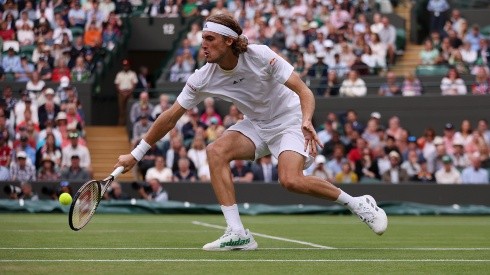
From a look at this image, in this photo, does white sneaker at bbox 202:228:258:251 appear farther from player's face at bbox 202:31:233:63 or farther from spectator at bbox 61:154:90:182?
spectator at bbox 61:154:90:182

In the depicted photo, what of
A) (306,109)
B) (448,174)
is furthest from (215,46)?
(448,174)

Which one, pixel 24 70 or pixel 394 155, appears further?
pixel 24 70

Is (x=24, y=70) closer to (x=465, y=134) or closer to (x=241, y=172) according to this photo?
(x=241, y=172)

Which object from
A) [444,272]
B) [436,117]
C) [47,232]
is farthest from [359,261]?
[436,117]

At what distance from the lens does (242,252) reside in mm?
9898

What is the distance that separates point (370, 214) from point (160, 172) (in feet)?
35.8

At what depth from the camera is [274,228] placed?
14.6m

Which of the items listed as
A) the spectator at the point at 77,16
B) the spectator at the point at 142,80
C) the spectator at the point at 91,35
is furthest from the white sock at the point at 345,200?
the spectator at the point at 77,16

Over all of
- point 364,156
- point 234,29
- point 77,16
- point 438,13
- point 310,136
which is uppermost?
point 234,29

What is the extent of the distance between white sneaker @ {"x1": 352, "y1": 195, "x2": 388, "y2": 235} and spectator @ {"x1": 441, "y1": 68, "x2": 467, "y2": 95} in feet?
42.2

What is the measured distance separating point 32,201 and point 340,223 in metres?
5.66

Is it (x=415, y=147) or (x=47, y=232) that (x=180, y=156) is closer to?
(x=415, y=147)

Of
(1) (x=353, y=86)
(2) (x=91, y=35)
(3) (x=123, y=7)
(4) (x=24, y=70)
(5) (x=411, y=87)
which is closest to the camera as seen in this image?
(5) (x=411, y=87)

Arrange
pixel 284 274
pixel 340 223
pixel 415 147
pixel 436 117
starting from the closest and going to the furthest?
pixel 284 274 < pixel 340 223 < pixel 415 147 < pixel 436 117
